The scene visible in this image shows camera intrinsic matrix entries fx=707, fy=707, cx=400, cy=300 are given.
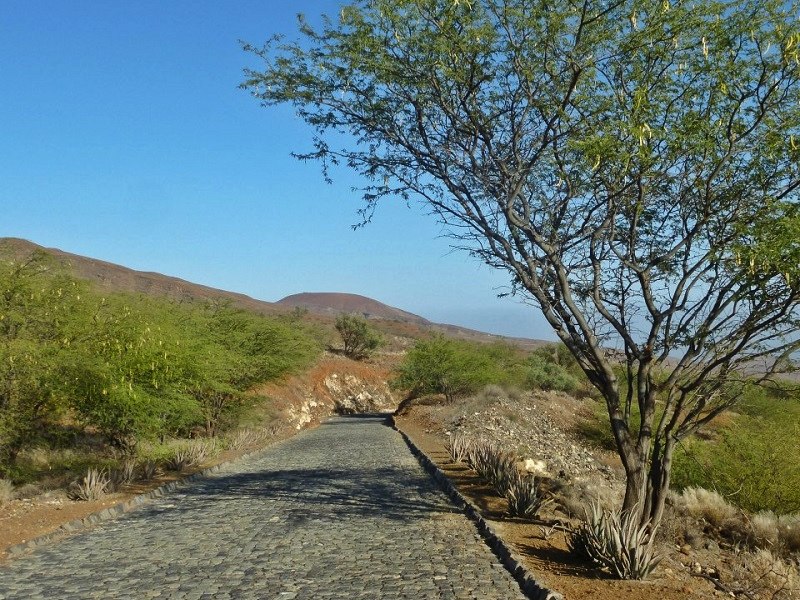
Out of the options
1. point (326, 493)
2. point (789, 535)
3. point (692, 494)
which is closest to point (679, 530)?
point (789, 535)

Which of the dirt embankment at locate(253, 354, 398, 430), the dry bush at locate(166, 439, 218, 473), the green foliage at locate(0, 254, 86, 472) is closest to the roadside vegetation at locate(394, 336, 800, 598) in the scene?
the dry bush at locate(166, 439, 218, 473)

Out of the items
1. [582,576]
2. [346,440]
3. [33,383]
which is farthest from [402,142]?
[346,440]

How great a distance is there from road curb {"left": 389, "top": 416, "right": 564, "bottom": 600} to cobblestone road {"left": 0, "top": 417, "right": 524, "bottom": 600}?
15 centimetres

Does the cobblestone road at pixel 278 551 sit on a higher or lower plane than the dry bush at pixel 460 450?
lower

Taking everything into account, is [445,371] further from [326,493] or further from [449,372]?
[326,493]

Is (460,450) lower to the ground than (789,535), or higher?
higher

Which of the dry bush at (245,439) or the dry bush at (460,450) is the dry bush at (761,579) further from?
the dry bush at (245,439)

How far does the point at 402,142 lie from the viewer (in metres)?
11.3

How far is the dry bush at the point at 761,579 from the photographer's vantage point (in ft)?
25.5

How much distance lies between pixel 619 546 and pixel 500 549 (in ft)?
5.77

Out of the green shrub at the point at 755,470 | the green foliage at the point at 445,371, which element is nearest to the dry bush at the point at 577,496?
the green shrub at the point at 755,470

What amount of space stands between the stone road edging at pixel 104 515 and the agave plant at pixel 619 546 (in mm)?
7197

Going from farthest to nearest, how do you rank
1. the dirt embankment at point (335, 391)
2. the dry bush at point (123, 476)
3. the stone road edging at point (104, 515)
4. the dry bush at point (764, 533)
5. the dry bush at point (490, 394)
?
the dirt embankment at point (335, 391)
the dry bush at point (490, 394)
the dry bush at point (123, 476)
the dry bush at point (764, 533)
the stone road edging at point (104, 515)

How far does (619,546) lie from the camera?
7.41m
